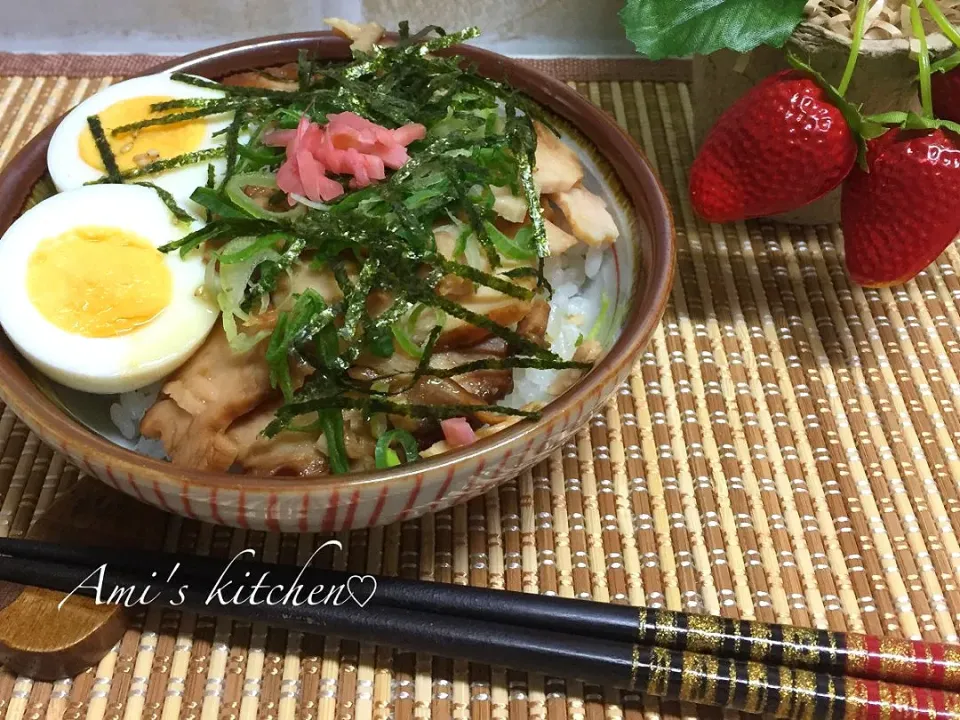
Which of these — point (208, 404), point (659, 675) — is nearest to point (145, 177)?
point (208, 404)

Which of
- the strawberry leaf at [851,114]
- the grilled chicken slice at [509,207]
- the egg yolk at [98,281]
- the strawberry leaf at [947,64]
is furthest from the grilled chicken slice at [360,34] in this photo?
the strawberry leaf at [947,64]

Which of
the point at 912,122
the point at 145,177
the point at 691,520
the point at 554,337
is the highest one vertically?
the point at 912,122

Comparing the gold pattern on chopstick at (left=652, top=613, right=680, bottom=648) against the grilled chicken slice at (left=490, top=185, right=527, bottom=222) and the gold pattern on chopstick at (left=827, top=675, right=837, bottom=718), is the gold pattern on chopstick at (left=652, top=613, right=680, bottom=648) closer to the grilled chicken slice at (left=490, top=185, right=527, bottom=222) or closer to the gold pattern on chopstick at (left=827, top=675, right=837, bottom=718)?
the gold pattern on chopstick at (left=827, top=675, right=837, bottom=718)

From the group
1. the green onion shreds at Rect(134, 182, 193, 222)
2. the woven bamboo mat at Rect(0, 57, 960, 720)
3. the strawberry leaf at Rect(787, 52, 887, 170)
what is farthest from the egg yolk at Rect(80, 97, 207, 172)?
the strawberry leaf at Rect(787, 52, 887, 170)

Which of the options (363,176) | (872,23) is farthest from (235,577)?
(872,23)

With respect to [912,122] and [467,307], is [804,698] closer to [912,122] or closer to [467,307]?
[467,307]

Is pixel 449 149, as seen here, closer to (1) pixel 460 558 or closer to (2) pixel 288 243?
(2) pixel 288 243
